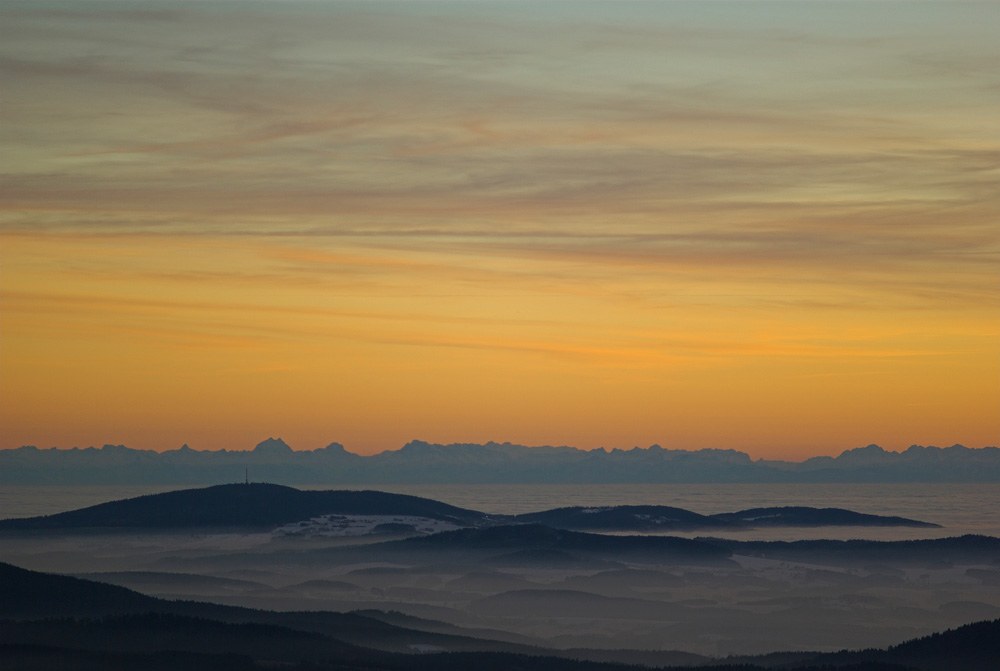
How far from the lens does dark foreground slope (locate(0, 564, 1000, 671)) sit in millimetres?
69875

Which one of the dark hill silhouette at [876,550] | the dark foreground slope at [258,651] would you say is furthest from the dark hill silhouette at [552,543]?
the dark foreground slope at [258,651]

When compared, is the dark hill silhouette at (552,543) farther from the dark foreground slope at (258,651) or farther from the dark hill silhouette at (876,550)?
the dark foreground slope at (258,651)

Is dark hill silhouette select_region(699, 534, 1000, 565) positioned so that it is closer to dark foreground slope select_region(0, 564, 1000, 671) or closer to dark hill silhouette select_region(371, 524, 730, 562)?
dark hill silhouette select_region(371, 524, 730, 562)

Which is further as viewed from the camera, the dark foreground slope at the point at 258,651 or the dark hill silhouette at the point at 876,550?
the dark hill silhouette at the point at 876,550

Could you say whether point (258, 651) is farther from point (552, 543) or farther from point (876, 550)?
point (876, 550)

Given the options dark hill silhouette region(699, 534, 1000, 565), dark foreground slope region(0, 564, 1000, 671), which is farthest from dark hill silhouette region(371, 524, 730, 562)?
dark foreground slope region(0, 564, 1000, 671)

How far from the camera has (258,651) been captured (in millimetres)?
76562

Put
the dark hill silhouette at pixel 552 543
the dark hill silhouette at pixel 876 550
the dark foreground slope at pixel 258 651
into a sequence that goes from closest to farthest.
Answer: the dark foreground slope at pixel 258 651, the dark hill silhouette at pixel 876 550, the dark hill silhouette at pixel 552 543

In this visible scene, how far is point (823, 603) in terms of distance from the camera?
448 feet

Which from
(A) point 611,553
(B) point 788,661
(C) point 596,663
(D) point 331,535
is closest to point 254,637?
(C) point 596,663

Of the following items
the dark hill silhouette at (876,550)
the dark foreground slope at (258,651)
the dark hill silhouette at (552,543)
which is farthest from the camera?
the dark hill silhouette at (552,543)

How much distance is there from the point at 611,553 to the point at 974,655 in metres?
97.8

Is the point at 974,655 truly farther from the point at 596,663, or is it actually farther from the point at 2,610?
the point at 2,610

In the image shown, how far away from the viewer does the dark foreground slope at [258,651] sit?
6988 centimetres
